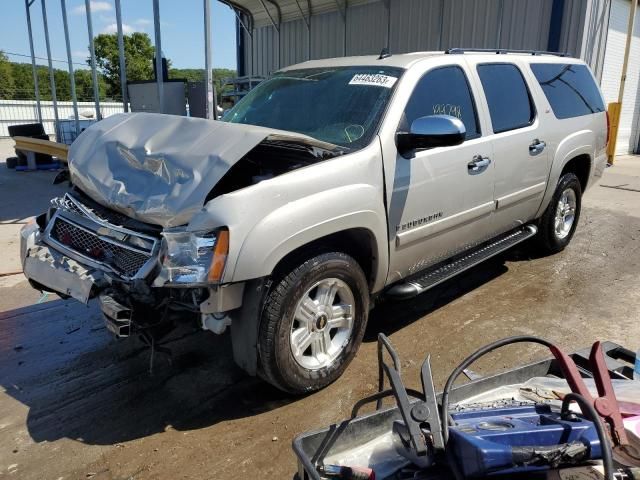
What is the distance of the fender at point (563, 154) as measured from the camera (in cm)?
504

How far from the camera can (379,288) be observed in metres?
3.45

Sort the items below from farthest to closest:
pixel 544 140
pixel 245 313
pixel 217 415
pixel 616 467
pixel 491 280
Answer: pixel 491 280
pixel 544 140
pixel 217 415
pixel 245 313
pixel 616 467

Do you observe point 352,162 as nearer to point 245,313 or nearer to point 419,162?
point 419,162

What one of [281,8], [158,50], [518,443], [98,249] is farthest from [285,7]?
[518,443]

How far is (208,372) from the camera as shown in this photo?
3.44 metres

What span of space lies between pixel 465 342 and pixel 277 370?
1631 mm

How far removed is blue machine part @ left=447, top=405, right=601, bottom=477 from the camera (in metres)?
1.60

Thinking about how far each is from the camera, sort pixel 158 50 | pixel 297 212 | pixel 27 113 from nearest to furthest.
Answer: pixel 297 212 → pixel 158 50 → pixel 27 113

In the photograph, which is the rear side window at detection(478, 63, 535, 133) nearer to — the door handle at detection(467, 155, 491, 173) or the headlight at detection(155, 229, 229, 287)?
the door handle at detection(467, 155, 491, 173)

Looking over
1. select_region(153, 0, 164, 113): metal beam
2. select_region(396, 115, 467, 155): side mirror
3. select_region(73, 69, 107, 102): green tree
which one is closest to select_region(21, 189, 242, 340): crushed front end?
select_region(396, 115, 467, 155): side mirror

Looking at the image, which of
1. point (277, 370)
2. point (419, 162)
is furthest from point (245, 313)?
point (419, 162)

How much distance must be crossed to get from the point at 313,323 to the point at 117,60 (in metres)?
60.7

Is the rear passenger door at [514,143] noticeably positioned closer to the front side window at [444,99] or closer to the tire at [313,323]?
the front side window at [444,99]

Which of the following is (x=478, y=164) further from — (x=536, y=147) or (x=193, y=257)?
(x=193, y=257)
